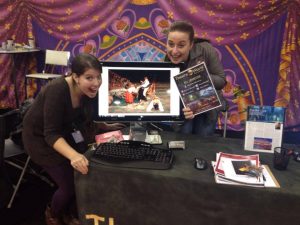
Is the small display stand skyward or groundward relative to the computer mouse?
skyward

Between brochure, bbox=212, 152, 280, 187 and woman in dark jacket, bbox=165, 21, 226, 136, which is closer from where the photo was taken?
brochure, bbox=212, 152, 280, 187

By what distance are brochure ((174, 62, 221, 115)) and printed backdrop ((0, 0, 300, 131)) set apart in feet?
7.01

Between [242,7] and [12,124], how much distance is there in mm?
2780

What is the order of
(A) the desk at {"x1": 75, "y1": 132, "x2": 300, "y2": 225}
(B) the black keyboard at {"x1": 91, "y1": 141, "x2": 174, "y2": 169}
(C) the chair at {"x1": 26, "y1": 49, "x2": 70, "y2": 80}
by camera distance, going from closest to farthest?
(A) the desk at {"x1": 75, "y1": 132, "x2": 300, "y2": 225} → (B) the black keyboard at {"x1": 91, "y1": 141, "x2": 174, "y2": 169} → (C) the chair at {"x1": 26, "y1": 49, "x2": 70, "y2": 80}

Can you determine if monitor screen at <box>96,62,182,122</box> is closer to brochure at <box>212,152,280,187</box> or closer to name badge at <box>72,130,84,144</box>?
name badge at <box>72,130,84,144</box>

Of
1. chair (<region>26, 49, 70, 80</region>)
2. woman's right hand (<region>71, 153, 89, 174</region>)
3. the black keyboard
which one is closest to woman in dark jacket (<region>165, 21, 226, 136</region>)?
the black keyboard

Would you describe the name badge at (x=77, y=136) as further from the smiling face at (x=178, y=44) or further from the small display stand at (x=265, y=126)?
the small display stand at (x=265, y=126)

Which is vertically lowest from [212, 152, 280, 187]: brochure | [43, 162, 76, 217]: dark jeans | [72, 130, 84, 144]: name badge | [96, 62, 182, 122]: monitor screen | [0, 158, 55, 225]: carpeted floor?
[0, 158, 55, 225]: carpeted floor

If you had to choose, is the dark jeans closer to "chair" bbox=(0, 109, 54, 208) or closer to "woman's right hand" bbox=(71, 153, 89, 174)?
"chair" bbox=(0, 109, 54, 208)

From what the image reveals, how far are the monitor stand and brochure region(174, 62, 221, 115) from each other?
0.26m

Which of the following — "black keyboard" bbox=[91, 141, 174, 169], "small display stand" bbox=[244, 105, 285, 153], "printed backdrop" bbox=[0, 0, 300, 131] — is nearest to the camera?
"black keyboard" bbox=[91, 141, 174, 169]

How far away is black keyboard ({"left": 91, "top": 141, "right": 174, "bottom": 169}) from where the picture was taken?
4.57 ft

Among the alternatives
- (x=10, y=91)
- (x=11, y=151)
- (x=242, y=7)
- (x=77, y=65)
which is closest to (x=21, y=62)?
(x=10, y=91)

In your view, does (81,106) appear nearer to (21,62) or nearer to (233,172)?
(233,172)
